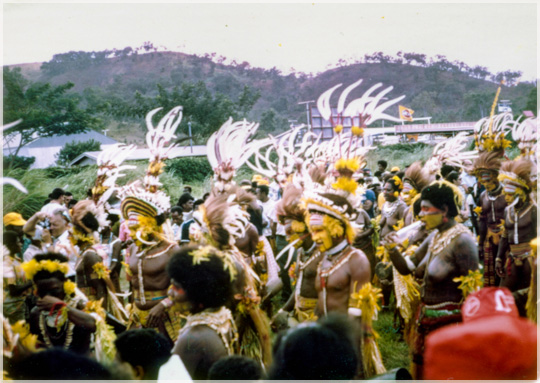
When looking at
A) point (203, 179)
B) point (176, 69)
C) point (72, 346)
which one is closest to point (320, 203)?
point (72, 346)

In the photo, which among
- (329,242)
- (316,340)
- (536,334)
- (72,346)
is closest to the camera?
(536,334)

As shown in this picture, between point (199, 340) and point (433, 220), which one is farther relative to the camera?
point (433, 220)

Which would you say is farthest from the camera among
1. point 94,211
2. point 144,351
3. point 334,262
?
point 94,211

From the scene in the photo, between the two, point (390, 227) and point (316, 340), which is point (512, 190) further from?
point (316, 340)

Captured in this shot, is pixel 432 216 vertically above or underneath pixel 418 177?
underneath

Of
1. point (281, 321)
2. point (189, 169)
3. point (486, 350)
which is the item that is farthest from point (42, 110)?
point (486, 350)

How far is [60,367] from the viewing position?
91.0 inches

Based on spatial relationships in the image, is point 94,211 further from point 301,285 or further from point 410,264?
point 410,264

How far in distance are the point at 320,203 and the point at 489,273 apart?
4.07m

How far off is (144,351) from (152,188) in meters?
4.25

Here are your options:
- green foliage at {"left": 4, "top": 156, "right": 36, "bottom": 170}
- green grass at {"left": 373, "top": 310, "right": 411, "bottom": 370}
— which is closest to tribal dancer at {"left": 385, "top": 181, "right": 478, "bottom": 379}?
green grass at {"left": 373, "top": 310, "right": 411, "bottom": 370}

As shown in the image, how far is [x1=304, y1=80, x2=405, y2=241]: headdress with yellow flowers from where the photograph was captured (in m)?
4.98

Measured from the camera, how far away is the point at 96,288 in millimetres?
6152

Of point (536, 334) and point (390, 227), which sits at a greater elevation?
point (536, 334)
